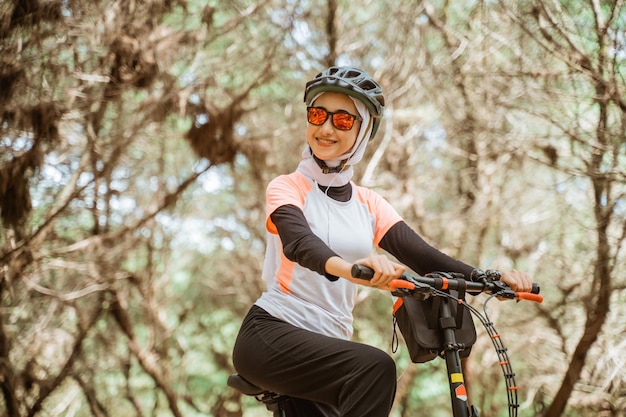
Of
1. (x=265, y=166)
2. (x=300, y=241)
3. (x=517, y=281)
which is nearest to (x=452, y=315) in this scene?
(x=517, y=281)

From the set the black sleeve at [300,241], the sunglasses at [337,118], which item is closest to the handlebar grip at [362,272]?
the black sleeve at [300,241]

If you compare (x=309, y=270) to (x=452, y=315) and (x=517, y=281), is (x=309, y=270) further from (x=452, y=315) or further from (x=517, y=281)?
(x=517, y=281)

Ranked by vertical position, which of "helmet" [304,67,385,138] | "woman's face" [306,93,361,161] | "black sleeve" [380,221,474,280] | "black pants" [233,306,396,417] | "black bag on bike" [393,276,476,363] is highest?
"helmet" [304,67,385,138]

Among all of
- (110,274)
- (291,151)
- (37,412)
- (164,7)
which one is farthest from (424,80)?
(37,412)

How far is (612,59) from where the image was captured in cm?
473

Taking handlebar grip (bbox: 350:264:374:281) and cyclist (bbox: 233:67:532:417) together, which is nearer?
handlebar grip (bbox: 350:264:374:281)

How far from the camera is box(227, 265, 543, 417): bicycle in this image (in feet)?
7.73

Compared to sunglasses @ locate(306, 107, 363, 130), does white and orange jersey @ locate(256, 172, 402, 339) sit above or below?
below

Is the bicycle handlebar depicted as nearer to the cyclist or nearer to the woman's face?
the cyclist

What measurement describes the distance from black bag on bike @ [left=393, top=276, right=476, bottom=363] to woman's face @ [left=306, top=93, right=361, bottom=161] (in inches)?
32.6

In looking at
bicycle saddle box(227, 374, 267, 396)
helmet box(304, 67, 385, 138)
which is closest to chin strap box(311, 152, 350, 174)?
helmet box(304, 67, 385, 138)

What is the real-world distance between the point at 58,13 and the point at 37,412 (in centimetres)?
463

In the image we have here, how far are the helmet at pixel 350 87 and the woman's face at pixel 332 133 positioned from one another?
0.06 metres

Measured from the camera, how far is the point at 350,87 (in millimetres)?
3014
